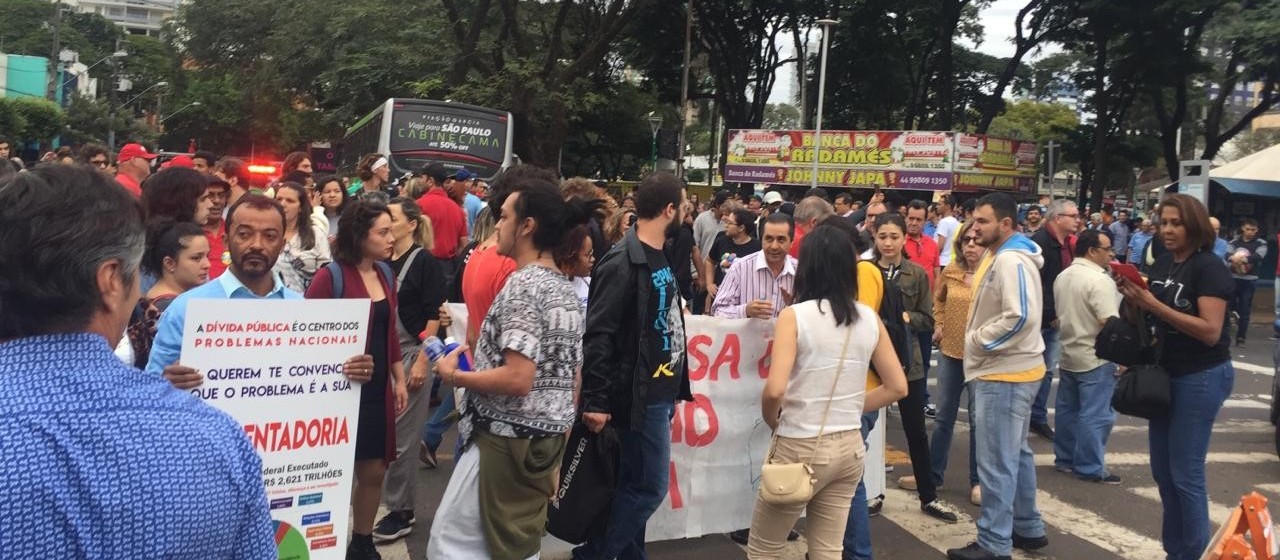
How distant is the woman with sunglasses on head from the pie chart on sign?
418cm

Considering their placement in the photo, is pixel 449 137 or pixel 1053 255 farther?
pixel 449 137

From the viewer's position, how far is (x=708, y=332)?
553 cm

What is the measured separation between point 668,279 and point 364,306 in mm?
1368

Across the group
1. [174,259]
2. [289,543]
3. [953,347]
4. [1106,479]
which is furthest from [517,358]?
[1106,479]

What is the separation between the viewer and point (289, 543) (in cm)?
358

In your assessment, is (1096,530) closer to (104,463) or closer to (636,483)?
(636,483)

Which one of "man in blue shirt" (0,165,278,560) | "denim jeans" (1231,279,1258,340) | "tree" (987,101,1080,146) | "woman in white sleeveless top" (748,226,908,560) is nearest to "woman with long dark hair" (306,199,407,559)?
"woman in white sleeveless top" (748,226,908,560)

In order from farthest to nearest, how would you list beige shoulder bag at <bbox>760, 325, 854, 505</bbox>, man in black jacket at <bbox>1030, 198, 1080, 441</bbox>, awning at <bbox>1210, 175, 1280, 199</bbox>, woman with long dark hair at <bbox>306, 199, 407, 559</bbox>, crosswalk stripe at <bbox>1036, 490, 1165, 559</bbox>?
awning at <bbox>1210, 175, 1280, 199</bbox> → man in black jacket at <bbox>1030, 198, 1080, 441</bbox> → crosswalk stripe at <bbox>1036, 490, 1165, 559</bbox> → woman with long dark hair at <bbox>306, 199, 407, 559</bbox> → beige shoulder bag at <bbox>760, 325, 854, 505</bbox>

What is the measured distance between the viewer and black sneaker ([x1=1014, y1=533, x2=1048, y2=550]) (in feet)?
18.6

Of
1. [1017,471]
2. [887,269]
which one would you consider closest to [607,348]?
[1017,471]

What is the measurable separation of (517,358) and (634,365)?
97 centimetres

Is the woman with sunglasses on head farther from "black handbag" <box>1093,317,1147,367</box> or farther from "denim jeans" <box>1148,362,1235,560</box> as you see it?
"denim jeans" <box>1148,362,1235,560</box>

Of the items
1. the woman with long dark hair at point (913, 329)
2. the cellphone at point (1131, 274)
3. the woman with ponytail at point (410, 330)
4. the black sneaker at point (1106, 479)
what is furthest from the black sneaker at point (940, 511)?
the woman with ponytail at point (410, 330)

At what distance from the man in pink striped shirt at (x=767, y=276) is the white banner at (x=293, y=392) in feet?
9.07
